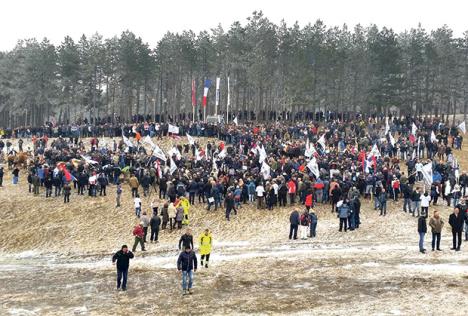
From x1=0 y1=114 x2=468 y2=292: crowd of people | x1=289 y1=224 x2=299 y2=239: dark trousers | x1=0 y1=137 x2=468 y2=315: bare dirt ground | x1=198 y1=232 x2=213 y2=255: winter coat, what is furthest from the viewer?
x1=0 y1=114 x2=468 y2=292: crowd of people

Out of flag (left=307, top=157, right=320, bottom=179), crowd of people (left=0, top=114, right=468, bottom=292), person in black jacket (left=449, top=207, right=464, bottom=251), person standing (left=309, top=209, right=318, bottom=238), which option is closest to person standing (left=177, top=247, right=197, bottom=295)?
crowd of people (left=0, top=114, right=468, bottom=292)

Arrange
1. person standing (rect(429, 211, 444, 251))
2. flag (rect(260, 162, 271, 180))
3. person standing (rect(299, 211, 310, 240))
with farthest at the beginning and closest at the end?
flag (rect(260, 162, 271, 180)) → person standing (rect(299, 211, 310, 240)) → person standing (rect(429, 211, 444, 251))

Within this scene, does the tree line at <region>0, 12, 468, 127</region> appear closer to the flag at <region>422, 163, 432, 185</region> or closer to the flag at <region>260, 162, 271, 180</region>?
the flag at <region>260, 162, 271, 180</region>

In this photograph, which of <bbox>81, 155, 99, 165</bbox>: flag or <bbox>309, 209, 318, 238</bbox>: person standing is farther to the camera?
<bbox>81, 155, 99, 165</bbox>: flag

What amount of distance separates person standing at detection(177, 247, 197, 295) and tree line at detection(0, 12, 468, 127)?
5151cm

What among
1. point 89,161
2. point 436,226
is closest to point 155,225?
point 89,161

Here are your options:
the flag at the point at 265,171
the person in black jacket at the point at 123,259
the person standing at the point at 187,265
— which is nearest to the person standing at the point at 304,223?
the flag at the point at 265,171

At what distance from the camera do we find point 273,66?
7569 centimetres

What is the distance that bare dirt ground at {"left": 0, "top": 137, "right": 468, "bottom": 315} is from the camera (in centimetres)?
1800

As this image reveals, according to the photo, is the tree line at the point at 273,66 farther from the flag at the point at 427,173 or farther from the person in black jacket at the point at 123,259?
the person in black jacket at the point at 123,259

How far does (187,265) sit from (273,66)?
59.0m

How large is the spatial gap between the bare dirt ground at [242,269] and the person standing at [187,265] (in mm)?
334

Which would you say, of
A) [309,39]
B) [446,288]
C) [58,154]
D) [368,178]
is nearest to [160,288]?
[446,288]

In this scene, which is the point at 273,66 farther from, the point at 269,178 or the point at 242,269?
the point at 242,269
